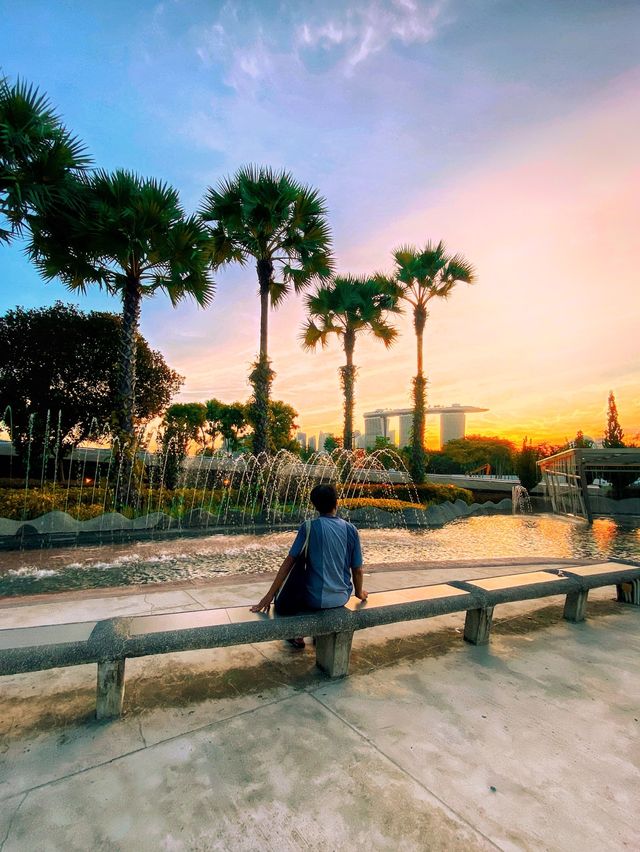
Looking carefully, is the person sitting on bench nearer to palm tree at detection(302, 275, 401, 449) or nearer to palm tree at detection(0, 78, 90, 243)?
palm tree at detection(0, 78, 90, 243)

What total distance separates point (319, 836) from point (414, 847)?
1.16 ft

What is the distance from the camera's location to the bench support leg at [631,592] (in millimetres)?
5176

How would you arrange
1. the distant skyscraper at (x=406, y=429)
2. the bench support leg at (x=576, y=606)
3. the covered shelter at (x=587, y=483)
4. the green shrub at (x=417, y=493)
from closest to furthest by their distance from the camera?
the bench support leg at (x=576, y=606) → the covered shelter at (x=587, y=483) → the green shrub at (x=417, y=493) → the distant skyscraper at (x=406, y=429)

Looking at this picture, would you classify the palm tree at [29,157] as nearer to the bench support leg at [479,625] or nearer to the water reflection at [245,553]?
the water reflection at [245,553]

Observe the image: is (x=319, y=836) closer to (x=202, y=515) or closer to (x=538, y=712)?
(x=538, y=712)

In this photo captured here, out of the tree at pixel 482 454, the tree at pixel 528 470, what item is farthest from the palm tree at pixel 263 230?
the tree at pixel 482 454

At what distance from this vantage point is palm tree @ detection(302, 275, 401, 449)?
2169 centimetres

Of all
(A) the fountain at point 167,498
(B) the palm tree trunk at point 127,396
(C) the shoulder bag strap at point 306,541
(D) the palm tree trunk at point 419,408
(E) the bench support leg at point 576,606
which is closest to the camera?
(C) the shoulder bag strap at point 306,541

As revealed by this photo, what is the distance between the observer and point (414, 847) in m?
1.68

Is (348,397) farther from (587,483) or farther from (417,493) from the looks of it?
(587,483)

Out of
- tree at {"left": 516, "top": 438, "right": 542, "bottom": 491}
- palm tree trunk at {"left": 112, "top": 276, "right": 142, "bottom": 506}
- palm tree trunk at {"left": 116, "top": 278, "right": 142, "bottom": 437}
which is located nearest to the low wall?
palm tree trunk at {"left": 112, "top": 276, "right": 142, "bottom": 506}

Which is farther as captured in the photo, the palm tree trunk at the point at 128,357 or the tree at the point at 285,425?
the tree at the point at 285,425

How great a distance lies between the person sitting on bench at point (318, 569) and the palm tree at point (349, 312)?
59.8ft

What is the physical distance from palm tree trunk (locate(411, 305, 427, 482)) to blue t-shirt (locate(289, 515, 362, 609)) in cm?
1802
